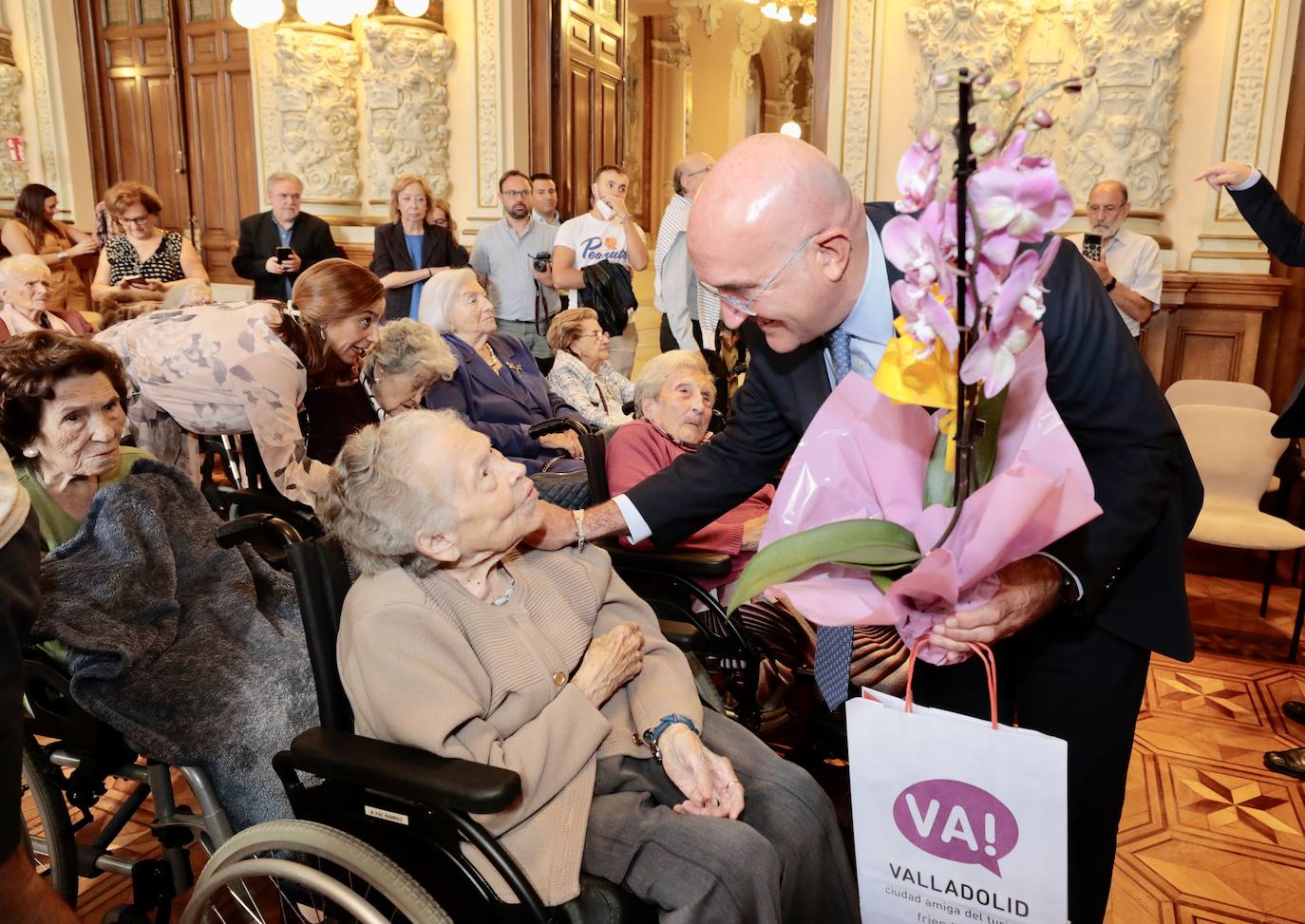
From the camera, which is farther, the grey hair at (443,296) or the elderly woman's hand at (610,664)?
the grey hair at (443,296)

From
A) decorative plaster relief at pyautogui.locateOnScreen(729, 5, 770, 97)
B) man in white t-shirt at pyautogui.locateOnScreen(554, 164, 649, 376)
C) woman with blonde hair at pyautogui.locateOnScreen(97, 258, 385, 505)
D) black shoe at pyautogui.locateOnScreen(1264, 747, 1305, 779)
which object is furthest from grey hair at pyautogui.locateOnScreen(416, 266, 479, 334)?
decorative plaster relief at pyautogui.locateOnScreen(729, 5, 770, 97)

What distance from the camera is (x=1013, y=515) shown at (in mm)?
885

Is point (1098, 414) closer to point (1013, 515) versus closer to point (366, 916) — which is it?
point (1013, 515)

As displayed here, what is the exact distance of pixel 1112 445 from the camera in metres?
1.33

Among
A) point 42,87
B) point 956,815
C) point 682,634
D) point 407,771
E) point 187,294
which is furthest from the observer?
point 42,87

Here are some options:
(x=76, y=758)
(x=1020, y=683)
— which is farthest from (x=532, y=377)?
(x=1020, y=683)

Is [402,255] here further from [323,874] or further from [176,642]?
[323,874]

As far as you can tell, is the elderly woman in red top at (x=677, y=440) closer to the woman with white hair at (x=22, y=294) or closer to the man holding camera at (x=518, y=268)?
the man holding camera at (x=518, y=268)

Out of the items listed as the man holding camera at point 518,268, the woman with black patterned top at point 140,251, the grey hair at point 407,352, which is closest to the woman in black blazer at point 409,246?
the man holding camera at point 518,268

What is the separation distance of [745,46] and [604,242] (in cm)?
948

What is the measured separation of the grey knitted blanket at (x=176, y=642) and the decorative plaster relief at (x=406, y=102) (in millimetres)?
5138

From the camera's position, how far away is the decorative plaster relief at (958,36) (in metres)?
5.02

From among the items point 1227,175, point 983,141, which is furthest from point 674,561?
point 1227,175

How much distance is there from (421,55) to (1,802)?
6231mm
